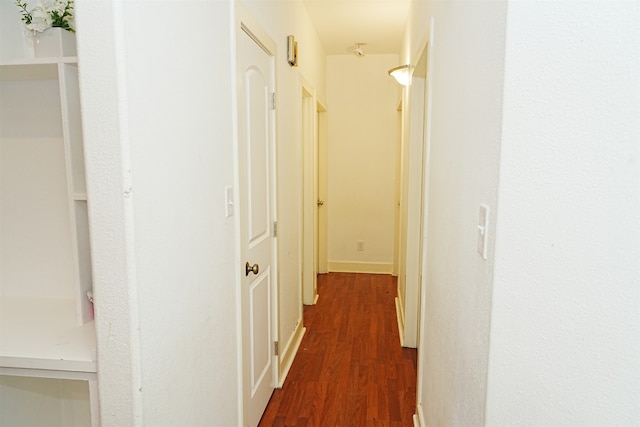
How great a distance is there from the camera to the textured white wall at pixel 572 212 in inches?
31.8

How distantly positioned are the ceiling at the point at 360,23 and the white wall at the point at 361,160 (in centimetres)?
32

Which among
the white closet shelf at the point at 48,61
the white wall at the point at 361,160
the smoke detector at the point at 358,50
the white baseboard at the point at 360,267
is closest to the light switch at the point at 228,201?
the white closet shelf at the point at 48,61

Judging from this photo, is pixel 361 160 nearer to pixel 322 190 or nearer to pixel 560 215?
pixel 322 190

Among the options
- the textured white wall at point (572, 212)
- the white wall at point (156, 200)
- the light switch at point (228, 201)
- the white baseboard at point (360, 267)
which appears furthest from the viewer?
the white baseboard at point (360, 267)

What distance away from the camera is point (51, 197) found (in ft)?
4.78

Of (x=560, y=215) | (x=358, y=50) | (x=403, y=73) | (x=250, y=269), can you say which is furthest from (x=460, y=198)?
(x=358, y=50)

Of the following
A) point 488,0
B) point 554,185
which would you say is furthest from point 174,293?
point 488,0

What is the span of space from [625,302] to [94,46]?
126 centimetres

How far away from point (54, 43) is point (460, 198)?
4.37ft

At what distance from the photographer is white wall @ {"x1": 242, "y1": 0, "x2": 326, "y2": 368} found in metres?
2.43

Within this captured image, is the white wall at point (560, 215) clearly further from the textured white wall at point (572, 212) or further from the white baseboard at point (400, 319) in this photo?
the white baseboard at point (400, 319)

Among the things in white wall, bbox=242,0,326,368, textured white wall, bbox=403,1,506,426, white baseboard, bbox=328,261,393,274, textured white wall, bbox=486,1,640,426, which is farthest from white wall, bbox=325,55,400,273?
textured white wall, bbox=486,1,640,426

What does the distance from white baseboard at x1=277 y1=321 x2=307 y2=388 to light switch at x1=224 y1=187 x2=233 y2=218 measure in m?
1.33

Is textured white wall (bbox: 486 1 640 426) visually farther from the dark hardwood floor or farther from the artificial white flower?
the dark hardwood floor
